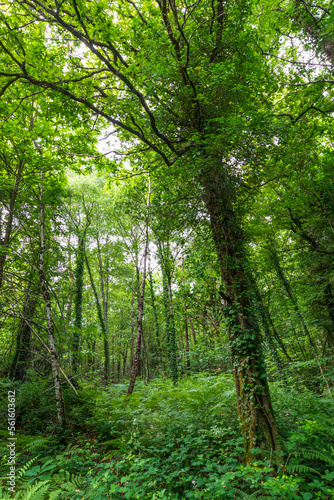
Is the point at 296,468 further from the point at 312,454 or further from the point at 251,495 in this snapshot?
the point at 251,495

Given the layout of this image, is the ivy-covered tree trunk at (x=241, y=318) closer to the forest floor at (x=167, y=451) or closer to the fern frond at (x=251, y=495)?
the forest floor at (x=167, y=451)

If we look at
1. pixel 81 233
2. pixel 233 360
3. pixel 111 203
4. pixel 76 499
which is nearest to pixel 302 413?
pixel 233 360

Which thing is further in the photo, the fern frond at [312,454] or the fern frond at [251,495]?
the fern frond at [312,454]

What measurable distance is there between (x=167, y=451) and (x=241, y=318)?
2.37 m

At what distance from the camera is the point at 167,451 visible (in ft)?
11.6

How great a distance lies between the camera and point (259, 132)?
3584mm

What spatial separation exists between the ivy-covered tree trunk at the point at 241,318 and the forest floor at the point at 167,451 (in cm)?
Answer: 27

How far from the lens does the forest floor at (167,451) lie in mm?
2604

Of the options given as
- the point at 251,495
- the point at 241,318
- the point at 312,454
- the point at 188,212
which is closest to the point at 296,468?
the point at 312,454

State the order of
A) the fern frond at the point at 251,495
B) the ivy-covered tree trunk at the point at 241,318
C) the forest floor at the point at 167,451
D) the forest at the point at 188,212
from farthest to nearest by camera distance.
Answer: the ivy-covered tree trunk at the point at 241,318
the forest at the point at 188,212
the forest floor at the point at 167,451
the fern frond at the point at 251,495

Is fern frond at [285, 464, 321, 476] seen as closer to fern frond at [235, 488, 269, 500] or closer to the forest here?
the forest

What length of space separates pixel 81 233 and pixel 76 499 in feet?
36.9

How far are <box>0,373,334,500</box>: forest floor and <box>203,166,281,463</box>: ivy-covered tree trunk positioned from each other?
10.6 inches

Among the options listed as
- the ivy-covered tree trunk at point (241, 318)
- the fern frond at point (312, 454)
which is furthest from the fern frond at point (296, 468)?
the ivy-covered tree trunk at point (241, 318)
